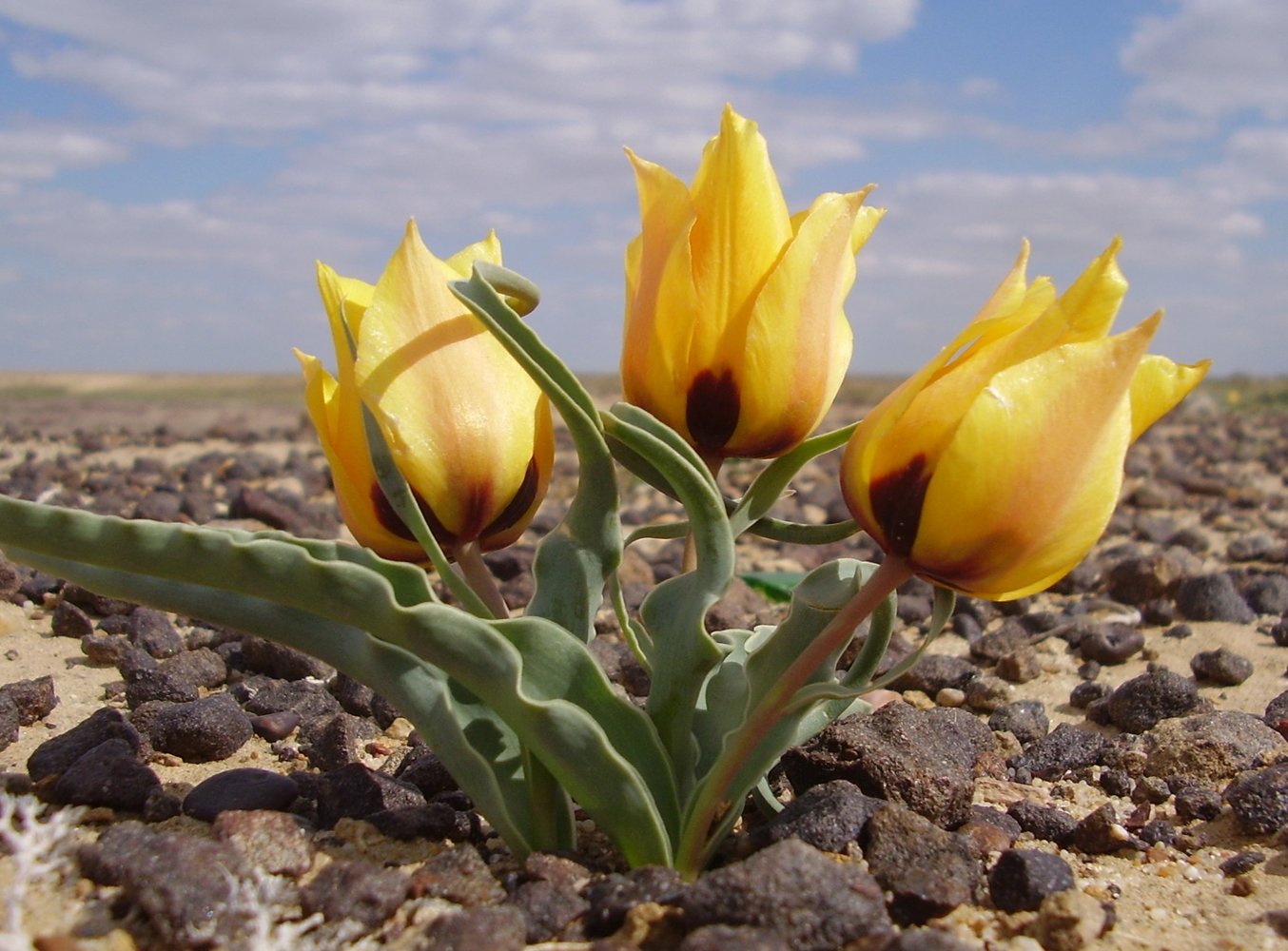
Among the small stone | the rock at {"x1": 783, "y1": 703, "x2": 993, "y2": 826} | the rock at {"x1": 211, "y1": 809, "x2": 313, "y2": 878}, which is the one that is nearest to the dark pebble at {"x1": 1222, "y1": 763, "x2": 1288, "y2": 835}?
the rock at {"x1": 783, "y1": 703, "x2": 993, "y2": 826}

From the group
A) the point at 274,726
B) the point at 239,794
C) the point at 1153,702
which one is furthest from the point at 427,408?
the point at 1153,702

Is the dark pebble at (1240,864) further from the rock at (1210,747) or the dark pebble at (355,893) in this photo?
the dark pebble at (355,893)

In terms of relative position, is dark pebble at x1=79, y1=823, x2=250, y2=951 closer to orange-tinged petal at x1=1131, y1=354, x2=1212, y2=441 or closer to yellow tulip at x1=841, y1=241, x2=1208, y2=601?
yellow tulip at x1=841, y1=241, x2=1208, y2=601

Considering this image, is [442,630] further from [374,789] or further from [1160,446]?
[1160,446]

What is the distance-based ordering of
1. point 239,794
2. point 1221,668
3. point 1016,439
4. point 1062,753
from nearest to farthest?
point 1016,439, point 239,794, point 1062,753, point 1221,668

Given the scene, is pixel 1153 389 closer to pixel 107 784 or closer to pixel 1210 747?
pixel 1210 747

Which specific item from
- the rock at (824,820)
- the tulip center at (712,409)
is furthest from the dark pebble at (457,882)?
the tulip center at (712,409)

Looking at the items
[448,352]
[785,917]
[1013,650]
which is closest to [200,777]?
[448,352]
